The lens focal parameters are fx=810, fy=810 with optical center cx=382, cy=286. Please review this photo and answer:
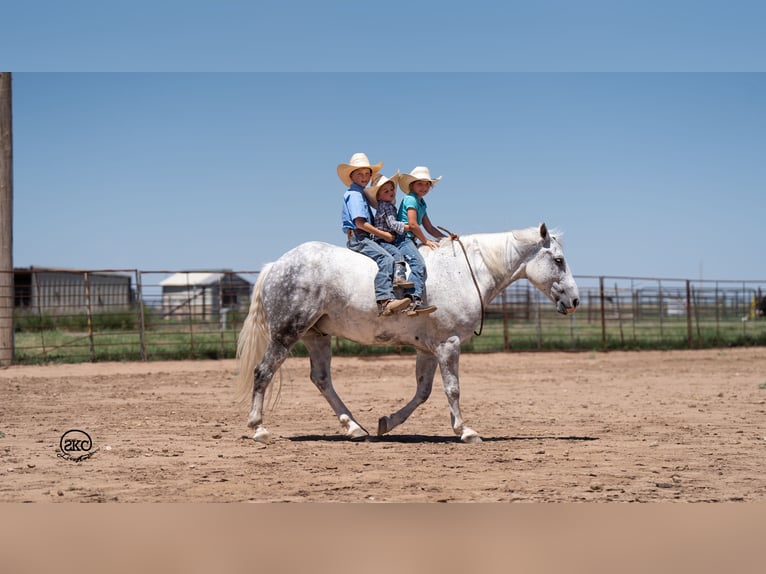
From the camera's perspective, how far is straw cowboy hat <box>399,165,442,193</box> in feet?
24.3

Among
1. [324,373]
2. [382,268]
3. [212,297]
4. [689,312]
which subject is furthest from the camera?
[212,297]

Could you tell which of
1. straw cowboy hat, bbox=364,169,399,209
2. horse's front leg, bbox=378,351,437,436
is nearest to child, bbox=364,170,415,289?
straw cowboy hat, bbox=364,169,399,209

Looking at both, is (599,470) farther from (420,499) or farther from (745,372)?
(745,372)

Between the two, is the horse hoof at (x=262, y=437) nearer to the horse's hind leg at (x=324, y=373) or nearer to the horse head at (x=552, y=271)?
the horse's hind leg at (x=324, y=373)

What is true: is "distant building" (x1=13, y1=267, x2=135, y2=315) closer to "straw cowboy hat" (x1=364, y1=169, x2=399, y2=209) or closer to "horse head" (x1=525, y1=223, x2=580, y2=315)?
"straw cowboy hat" (x1=364, y1=169, x2=399, y2=209)

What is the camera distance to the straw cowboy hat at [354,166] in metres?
7.39

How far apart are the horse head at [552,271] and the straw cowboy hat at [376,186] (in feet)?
4.72

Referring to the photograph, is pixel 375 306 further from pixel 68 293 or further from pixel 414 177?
pixel 68 293

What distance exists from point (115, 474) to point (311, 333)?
265 cm

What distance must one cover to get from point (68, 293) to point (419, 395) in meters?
22.9

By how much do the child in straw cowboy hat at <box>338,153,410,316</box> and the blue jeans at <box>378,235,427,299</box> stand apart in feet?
0.24

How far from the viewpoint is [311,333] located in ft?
25.6

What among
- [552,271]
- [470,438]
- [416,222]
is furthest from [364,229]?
[470,438]

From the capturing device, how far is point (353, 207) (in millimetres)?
7285
